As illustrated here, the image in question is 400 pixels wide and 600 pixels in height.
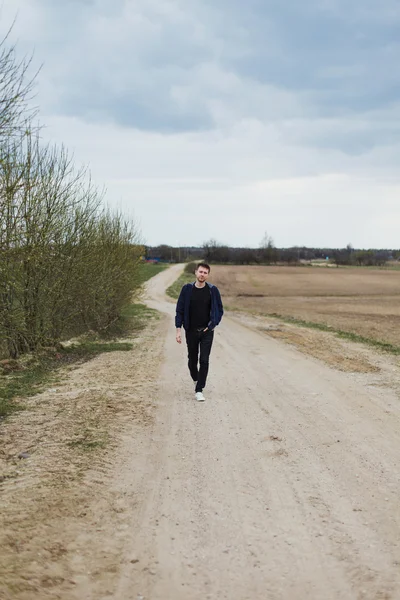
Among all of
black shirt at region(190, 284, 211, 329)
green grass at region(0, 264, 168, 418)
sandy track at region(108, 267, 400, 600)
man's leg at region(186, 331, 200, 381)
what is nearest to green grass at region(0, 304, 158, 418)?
green grass at region(0, 264, 168, 418)

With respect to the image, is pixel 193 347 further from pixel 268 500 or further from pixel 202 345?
pixel 268 500

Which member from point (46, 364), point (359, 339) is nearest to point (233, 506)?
point (46, 364)

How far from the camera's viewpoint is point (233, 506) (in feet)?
15.2

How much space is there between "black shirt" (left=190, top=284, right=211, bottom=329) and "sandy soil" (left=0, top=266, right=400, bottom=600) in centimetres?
122

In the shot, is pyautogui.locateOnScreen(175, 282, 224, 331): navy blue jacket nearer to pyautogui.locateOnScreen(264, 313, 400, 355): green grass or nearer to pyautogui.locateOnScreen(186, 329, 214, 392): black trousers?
pyautogui.locateOnScreen(186, 329, 214, 392): black trousers

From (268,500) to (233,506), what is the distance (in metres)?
0.34

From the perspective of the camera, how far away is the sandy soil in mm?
3527

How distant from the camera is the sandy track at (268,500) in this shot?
354 centimetres

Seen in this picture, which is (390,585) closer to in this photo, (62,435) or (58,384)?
(62,435)

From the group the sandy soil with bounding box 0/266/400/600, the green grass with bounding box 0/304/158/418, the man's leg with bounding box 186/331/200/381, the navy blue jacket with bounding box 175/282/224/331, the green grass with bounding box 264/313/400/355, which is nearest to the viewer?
the sandy soil with bounding box 0/266/400/600

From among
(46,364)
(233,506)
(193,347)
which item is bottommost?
(46,364)

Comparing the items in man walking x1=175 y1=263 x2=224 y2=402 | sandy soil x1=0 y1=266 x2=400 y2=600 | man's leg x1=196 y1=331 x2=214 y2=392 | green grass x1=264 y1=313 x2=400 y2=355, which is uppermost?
man walking x1=175 y1=263 x2=224 y2=402

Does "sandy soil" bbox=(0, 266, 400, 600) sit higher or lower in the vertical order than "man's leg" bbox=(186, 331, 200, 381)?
lower

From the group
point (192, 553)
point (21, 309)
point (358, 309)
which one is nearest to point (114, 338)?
point (21, 309)
